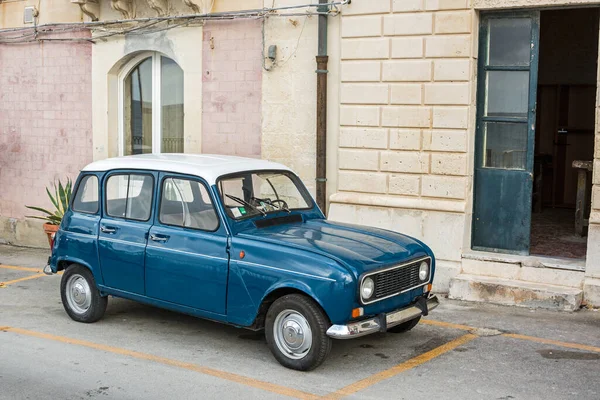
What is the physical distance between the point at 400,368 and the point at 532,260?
3.45m

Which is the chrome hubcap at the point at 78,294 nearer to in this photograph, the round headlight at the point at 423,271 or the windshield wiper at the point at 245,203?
the windshield wiper at the point at 245,203

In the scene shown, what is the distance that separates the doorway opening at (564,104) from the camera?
587 inches

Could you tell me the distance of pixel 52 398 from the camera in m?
6.28

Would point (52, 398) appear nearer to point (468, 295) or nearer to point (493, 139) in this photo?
point (468, 295)

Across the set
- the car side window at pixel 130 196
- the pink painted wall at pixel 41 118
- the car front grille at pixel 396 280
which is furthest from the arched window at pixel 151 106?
the car front grille at pixel 396 280

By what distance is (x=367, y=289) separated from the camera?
22.3 feet

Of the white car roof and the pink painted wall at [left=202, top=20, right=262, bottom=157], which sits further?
the pink painted wall at [left=202, top=20, right=262, bottom=157]

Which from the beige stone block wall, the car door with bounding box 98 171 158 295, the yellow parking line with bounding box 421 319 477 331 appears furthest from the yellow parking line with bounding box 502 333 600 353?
the car door with bounding box 98 171 158 295

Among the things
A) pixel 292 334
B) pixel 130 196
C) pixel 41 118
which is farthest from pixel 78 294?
pixel 41 118

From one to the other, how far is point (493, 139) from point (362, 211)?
1954 millimetres

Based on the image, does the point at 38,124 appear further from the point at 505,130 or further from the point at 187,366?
the point at 187,366

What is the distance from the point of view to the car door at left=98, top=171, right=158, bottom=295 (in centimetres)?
797

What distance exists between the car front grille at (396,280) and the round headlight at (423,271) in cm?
5

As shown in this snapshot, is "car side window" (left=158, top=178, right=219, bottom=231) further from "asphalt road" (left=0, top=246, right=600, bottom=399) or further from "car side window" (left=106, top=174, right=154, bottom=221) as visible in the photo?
"asphalt road" (left=0, top=246, right=600, bottom=399)
